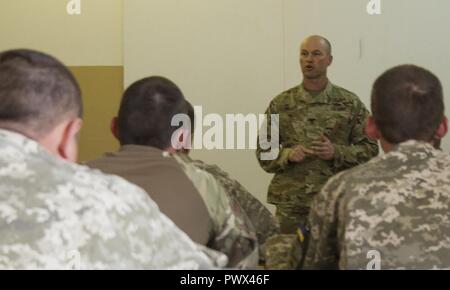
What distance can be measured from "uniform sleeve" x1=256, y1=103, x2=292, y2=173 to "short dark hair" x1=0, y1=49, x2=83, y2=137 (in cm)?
224

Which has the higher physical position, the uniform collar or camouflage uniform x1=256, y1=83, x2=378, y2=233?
the uniform collar

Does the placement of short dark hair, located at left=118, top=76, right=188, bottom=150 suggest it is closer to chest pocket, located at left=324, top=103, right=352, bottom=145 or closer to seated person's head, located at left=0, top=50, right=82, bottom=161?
Answer: seated person's head, located at left=0, top=50, right=82, bottom=161

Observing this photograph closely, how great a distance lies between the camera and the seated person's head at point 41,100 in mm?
1196

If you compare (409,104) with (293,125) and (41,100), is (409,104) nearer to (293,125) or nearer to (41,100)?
(41,100)

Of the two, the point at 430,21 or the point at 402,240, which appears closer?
the point at 402,240

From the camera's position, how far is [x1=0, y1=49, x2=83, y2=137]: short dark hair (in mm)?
1195

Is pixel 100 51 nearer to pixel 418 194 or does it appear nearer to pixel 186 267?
pixel 418 194

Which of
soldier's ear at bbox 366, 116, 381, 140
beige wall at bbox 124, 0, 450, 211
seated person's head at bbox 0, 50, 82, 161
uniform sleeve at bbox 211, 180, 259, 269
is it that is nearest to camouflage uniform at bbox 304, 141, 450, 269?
soldier's ear at bbox 366, 116, 381, 140

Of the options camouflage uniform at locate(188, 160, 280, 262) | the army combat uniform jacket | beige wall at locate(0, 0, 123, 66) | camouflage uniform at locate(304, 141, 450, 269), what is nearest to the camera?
camouflage uniform at locate(304, 141, 450, 269)

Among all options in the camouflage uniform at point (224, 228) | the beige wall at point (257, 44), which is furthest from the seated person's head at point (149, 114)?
the beige wall at point (257, 44)

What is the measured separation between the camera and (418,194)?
5.51ft
